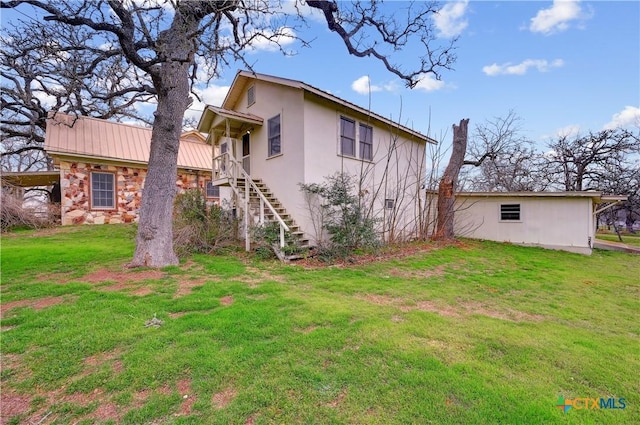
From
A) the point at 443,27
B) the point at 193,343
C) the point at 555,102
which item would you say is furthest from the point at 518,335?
the point at 555,102

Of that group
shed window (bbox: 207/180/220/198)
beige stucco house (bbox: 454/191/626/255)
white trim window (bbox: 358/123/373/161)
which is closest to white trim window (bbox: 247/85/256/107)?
white trim window (bbox: 358/123/373/161)

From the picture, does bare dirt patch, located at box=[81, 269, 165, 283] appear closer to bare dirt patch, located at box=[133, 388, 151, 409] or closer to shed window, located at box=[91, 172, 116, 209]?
bare dirt patch, located at box=[133, 388, 151, 409]

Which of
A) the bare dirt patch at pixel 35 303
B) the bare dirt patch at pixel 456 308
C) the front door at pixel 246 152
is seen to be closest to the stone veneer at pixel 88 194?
the front door at pixel 246 152

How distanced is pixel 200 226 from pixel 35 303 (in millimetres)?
5099

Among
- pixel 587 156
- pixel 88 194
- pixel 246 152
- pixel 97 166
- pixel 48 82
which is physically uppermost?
pixel 48 82

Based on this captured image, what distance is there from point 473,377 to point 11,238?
14497 millimetres

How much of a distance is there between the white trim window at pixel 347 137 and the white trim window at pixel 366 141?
1.23ft

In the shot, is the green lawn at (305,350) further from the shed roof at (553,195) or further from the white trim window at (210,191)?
the white trim window at (210,191)

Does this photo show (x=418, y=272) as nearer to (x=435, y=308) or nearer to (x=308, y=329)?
(x=435, y=308)

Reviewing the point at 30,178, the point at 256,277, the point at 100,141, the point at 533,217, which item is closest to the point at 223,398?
the point at 256,277

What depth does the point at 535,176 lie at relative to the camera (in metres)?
19.3

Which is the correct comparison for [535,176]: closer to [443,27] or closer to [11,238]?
[443,27]

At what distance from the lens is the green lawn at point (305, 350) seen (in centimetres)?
218

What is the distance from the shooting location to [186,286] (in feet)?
17.0
